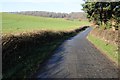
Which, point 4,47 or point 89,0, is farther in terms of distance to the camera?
point 89,0

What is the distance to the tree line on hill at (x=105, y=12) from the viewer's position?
31594mm

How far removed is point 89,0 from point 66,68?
A: 22.6 m

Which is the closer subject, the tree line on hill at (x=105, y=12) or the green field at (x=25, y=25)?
the tree line on hill at (x=105, y=12)

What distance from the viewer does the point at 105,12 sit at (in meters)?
34.9

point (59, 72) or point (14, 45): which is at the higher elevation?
point (14, 45)

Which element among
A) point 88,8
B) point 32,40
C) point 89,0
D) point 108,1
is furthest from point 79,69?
point 88,8

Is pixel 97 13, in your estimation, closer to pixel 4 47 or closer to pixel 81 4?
pixel 81 4

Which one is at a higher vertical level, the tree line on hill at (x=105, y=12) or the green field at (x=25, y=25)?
the tree line on hill at (x=105, y=12)

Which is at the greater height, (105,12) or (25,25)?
(105,12)

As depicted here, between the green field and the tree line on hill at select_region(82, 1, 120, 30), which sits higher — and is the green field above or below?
below

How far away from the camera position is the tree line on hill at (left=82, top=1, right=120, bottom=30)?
31594 mm

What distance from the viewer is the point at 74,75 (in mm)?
12320

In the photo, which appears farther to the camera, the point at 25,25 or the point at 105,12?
the point at 25,25

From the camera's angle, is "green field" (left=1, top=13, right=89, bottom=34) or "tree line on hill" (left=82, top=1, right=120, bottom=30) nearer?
"tree line on hill" (left=82, top=1, right=120, bottom=30)
